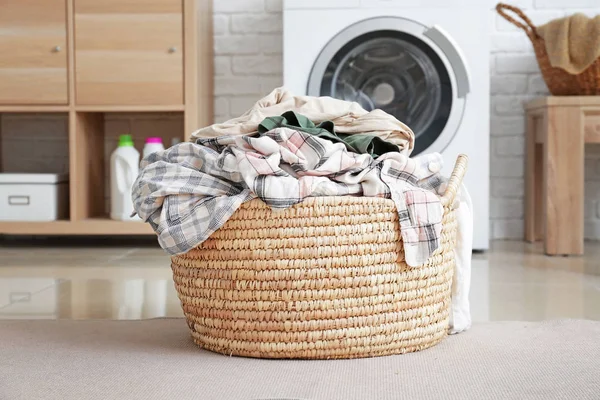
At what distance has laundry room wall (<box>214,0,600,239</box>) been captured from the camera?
11.2 feet

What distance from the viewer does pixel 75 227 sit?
3090 mm

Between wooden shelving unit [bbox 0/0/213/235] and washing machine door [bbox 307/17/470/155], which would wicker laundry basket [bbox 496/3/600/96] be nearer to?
washing machine door [bbox 307/17/470/155]

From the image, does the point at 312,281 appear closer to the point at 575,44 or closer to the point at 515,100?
the point at 575,44

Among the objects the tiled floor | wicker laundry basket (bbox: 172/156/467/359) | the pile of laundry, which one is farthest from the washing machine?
wicker laundry basket (bbox: 172/156/467/359)

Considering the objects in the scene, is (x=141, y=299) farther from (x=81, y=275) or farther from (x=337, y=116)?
(x=337, y=116)

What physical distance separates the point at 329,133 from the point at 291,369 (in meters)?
0.46

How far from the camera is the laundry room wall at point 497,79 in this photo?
3.40 metres

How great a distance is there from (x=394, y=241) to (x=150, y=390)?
495 mm

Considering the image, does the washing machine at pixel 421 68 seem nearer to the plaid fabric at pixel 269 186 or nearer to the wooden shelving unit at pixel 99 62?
the wooden shelving unit at pixel 99 62

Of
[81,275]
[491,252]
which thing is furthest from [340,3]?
[81,275]

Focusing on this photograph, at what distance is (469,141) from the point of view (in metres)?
2.97

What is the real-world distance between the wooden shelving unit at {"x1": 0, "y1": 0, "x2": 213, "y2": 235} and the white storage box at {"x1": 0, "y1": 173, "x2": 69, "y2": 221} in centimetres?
3

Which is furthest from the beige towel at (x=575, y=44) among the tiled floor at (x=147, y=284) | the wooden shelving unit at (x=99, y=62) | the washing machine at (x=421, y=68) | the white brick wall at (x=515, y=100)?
the wooden shelving unit at (x=99, y=62)

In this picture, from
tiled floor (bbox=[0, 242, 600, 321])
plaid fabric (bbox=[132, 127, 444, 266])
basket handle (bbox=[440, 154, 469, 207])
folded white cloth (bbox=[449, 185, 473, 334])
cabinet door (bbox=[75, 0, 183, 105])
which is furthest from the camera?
cabinet door (bbox=[75, 0, 183, 105])
